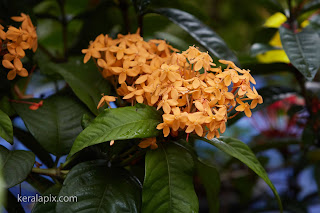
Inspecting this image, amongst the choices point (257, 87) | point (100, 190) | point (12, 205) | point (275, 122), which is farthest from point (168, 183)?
point (275, 122)

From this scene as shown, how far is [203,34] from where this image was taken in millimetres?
815

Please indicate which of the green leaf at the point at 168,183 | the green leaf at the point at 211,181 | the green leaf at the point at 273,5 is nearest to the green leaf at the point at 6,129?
the green leaf at the point at 168,183

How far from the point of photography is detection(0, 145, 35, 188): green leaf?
0.55 metres

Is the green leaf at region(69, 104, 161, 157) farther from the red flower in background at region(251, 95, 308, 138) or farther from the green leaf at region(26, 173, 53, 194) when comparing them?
the red flower in background at region(251, 95, 308, 138)

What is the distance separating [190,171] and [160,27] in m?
0.61

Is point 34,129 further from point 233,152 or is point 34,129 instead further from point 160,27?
point 160,27

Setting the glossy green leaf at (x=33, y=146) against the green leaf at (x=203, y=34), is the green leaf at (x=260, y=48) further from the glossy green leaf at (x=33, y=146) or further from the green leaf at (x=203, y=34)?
the glossy green leaf at (x=33, y=146)

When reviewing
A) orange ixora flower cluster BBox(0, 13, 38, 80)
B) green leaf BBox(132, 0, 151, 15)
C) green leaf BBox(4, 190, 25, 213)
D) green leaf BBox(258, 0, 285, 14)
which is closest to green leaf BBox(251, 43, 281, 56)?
green leaf BBox(258, 0, 285, 14)

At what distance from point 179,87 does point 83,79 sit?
11.9 inches

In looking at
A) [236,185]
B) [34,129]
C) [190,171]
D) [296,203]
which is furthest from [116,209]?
[236,185]

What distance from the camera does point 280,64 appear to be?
2.94ft

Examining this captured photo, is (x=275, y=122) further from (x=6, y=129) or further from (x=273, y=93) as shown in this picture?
(x=6, y=129)

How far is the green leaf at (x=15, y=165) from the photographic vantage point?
0.55 metres

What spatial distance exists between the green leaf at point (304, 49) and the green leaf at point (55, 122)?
486 millimetres
